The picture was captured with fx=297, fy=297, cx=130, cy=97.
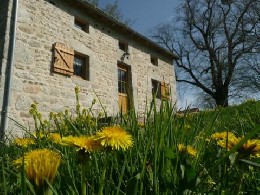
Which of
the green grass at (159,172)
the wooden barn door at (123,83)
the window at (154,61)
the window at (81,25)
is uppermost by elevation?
the window at (81,25)

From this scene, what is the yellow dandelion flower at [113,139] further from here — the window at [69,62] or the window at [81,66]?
the window at [81,66]

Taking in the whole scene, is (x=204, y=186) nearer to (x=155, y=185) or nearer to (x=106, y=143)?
(x=155, y=185)

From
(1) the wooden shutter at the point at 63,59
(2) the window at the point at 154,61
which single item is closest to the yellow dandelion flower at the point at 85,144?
(1) the wooden shutter at the point at 63,59

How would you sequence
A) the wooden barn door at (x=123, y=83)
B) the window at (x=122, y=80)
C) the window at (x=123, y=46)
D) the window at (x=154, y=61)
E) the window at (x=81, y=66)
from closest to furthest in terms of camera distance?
the window at (x=81, y=66) → the wooden barn door at (x=123, y=83) → the window at (x=122, y=80) → the window at (x=123, y=46) → the window at (x=154, y=61)

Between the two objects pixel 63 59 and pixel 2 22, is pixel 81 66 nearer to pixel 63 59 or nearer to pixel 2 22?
pixel 63 59

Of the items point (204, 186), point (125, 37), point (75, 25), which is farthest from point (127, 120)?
point (125, 37)

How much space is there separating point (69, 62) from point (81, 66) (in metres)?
0.99

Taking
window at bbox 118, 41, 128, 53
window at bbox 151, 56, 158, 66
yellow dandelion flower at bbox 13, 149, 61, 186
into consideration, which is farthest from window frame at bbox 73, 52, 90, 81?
yellow dandelion flower at bbox 13, 149, 61, 186

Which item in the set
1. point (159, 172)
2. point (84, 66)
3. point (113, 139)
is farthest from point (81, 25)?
point (113, 139)

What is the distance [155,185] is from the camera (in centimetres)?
74

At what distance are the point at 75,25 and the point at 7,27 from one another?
9.81 feet

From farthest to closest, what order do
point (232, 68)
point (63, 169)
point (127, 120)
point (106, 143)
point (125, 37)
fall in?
point (232, 68), point (125, 37), point (127, 120), point (63, 169), point (106, 143)

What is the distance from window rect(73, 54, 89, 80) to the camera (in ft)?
30.6

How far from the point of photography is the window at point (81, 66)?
9.32 metres
